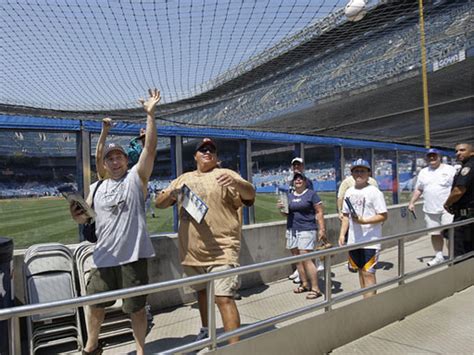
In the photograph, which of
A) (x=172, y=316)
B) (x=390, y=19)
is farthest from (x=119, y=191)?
(x=390, y=19)

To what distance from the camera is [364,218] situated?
4.50 metres

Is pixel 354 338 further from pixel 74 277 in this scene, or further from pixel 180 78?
pixel 180 78

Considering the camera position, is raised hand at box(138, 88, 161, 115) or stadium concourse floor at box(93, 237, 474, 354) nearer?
raised hand at box(138, 88, 161, 115)

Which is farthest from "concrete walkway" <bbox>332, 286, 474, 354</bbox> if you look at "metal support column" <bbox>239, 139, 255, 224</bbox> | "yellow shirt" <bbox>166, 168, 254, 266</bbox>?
"metal support column" <bbox>239, 139, 255, 224</bbox>

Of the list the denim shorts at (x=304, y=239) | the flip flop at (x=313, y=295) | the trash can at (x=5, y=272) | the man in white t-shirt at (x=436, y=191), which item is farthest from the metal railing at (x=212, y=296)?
the man in white t-shirt at (x=436, y=191)

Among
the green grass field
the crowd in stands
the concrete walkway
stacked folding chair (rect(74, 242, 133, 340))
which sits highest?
the crowd in stands

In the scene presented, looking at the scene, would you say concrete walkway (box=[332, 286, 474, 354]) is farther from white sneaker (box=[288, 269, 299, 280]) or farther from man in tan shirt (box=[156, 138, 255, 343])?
white sneaker (box=[288, 269, 299, 280])

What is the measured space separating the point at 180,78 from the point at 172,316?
9.05 m

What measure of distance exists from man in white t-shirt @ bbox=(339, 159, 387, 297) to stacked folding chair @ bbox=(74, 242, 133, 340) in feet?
7.70

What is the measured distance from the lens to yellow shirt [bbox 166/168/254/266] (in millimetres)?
3447

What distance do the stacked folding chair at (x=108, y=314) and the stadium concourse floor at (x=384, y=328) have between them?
0.11 meters

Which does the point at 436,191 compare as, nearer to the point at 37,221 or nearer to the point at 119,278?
the point at 119,278

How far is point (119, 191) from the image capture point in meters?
3.21

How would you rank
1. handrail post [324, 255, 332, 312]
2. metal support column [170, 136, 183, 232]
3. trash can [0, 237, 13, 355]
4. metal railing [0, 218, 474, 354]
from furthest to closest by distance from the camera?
metal support column [170, 136, 183, 232]
handrail post [324, 255, 332, 312]
trash can [0, 237, 13, 355]
metal railing [0, 218, 474, 354]
